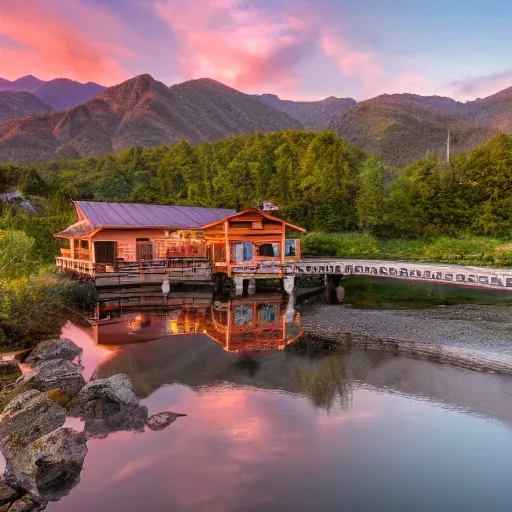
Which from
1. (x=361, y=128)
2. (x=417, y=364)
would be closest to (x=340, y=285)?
(x=417, y=364)

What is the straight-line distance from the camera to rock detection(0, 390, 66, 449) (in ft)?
28.5

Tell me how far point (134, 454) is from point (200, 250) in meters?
18.6

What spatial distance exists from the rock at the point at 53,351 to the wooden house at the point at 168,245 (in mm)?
8281

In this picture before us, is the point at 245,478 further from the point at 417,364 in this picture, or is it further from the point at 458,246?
the point at 458,246

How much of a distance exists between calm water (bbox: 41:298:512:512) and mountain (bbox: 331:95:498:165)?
59487 millimetres

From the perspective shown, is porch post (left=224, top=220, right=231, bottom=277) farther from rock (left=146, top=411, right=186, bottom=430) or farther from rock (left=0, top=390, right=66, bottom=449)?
rock (left=0, top=390, right=66, bottom=449)

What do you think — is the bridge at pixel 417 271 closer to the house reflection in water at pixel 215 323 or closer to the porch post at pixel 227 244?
the porch post at pixel 227 244

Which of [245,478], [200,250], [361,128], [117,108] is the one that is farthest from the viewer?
[117,108]

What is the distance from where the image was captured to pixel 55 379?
447 inches

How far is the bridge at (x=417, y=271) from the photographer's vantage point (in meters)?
20.5

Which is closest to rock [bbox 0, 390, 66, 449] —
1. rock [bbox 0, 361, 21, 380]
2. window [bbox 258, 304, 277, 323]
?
rock [bbox 0, 361, 21, 380]

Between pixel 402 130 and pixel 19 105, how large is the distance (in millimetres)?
108501

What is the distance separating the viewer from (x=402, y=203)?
40719 mm

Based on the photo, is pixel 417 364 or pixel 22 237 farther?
pixel 22 237
